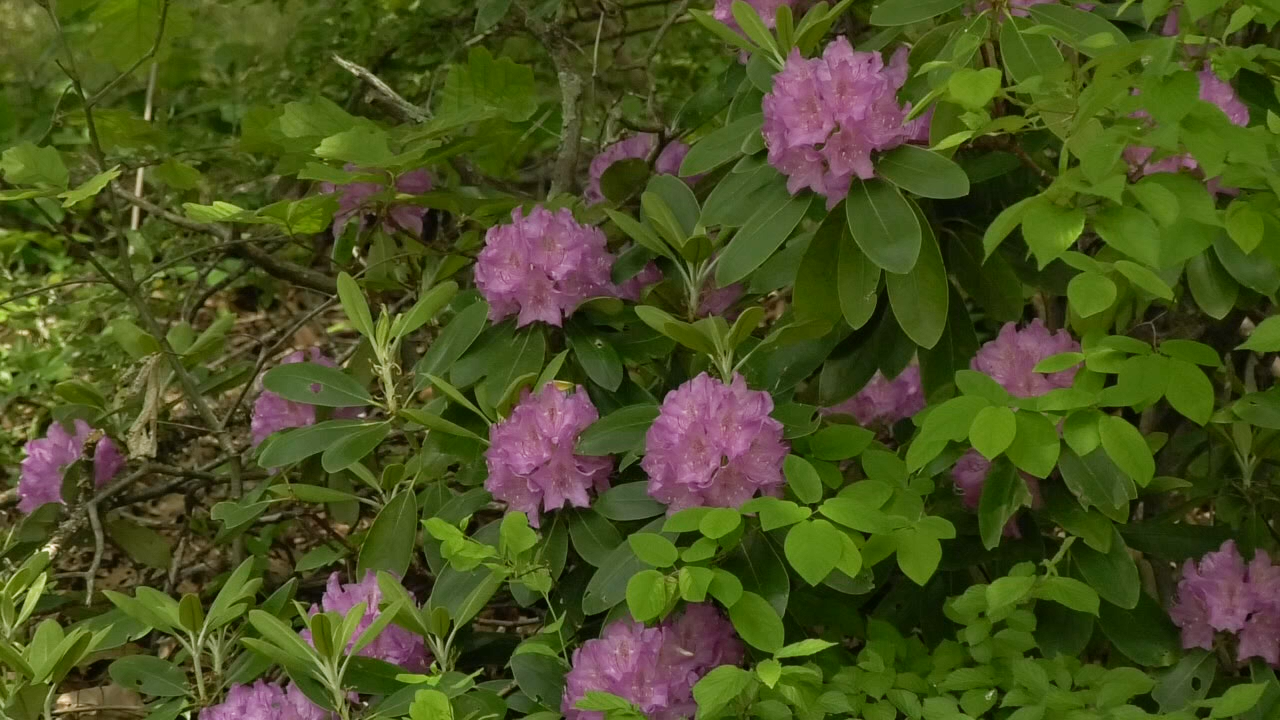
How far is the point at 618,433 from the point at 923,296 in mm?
418

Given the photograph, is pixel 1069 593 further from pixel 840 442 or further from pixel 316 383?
pixel 316 383

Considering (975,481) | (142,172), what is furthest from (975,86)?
(142,172)

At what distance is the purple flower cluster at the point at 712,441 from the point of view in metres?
1.49

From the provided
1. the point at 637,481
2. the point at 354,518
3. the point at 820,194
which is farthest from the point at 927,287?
the point at 354,518

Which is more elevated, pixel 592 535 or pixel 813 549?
pixel 813 549

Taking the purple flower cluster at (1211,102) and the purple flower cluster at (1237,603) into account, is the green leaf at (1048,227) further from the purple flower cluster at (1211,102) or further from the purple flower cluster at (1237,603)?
the purple flower cluster at (1237,603)

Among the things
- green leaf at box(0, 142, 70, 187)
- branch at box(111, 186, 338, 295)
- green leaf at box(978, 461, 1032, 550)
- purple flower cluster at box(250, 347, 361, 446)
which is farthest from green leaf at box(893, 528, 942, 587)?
green leaf at box(0, 142, 70, 187)

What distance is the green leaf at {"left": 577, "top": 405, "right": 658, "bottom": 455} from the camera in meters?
1.60

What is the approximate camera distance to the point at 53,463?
218 cm

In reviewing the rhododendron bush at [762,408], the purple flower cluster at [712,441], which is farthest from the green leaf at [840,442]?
the purple flower cluster at [712,441]

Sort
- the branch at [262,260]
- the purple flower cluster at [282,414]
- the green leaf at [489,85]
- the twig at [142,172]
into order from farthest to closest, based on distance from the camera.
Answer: the twig at [142,172], the branch at [262,260], the green leaf at [489,85], the purple flower cluster at [282,414]

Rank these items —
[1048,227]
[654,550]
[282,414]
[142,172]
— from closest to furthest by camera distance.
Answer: [1048,227]
[654,550]
[282,414]
[142,172]

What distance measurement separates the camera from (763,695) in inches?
58.0

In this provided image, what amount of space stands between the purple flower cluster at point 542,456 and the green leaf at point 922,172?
1.58 ft
